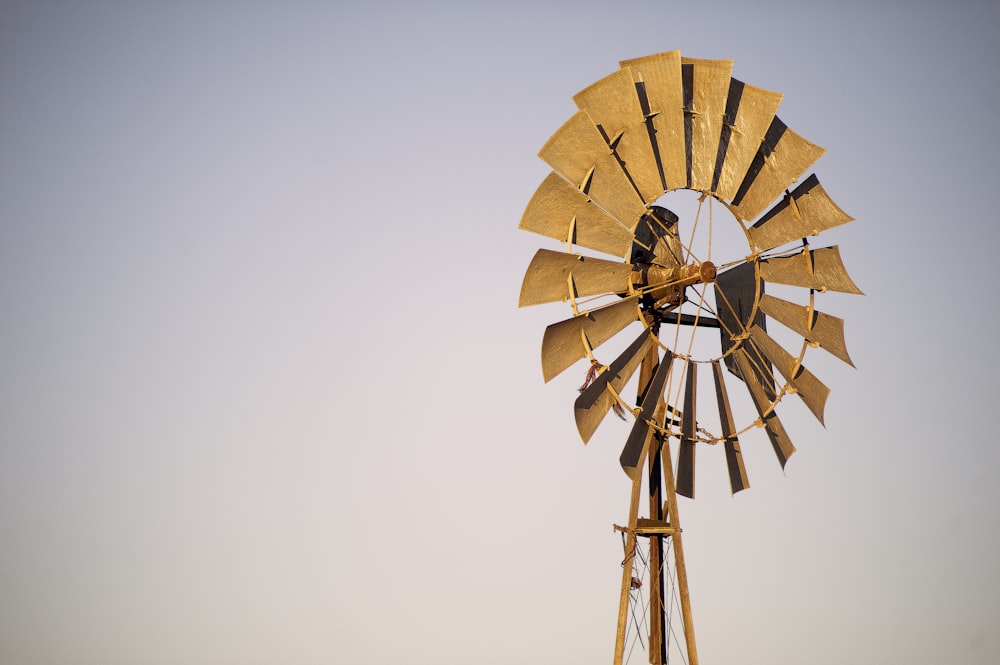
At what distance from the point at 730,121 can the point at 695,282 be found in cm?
158

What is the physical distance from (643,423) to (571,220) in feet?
6.66

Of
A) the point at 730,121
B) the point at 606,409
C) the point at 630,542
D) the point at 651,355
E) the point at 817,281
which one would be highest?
the point at 730,121

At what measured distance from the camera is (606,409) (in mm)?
10328

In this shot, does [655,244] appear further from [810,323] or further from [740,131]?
[810,323]

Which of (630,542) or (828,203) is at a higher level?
(828,203)

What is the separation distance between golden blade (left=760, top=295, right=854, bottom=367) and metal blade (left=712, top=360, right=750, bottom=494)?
77 centimetres

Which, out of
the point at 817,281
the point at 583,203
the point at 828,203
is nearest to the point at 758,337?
the point at 817,281

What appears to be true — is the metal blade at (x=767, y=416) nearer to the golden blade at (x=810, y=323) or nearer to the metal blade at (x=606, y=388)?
the golden blade at (x=810, y=323)

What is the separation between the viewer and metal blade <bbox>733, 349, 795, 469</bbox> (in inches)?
418

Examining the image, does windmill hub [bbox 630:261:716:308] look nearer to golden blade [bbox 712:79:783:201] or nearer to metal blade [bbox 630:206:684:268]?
metal blade [bbox 630:206:684:268]

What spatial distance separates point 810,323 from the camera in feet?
35.3

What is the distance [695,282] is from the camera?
1045 centimetres

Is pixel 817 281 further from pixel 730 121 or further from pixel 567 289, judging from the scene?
pixel 567 289

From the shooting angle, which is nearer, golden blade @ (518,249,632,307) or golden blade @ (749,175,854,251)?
golden blade @ (518,249,632,307)
